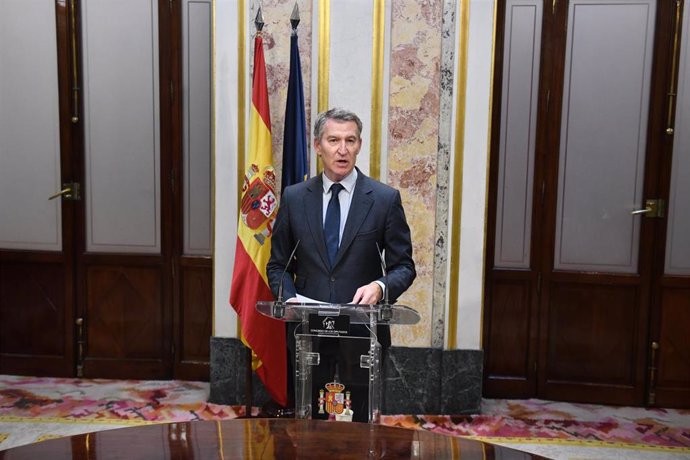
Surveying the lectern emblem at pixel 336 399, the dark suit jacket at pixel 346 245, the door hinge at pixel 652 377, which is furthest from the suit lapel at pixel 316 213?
the door hinge at pixel 652 377

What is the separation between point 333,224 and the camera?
2494 mm

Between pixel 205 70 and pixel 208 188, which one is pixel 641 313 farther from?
pixel 205 70

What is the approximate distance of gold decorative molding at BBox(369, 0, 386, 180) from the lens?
3576 mm

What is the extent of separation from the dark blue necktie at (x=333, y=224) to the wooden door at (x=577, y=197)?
5.74 ft

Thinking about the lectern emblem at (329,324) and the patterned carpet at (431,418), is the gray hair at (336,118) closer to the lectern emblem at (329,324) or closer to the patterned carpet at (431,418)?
the lectern emblem at (329,324)

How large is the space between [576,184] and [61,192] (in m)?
3.11

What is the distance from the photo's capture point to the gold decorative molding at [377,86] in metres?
3.58

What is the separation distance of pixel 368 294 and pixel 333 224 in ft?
1.31

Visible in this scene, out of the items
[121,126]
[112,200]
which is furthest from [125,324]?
[121,126]

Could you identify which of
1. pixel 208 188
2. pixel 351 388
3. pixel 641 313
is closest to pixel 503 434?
pixel 641 313

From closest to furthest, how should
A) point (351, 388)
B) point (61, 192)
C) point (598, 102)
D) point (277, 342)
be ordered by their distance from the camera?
point (351, 388) < point (277, 342) < point (598, 102) < point (61, 192)

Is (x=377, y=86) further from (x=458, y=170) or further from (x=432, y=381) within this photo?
(x=432, y=381)

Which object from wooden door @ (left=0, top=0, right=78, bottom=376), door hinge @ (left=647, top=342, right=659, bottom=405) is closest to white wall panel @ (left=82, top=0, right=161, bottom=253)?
wooden door @ (left=0, top=0, right=78, bottom=376)

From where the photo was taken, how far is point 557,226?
13.2 ft
